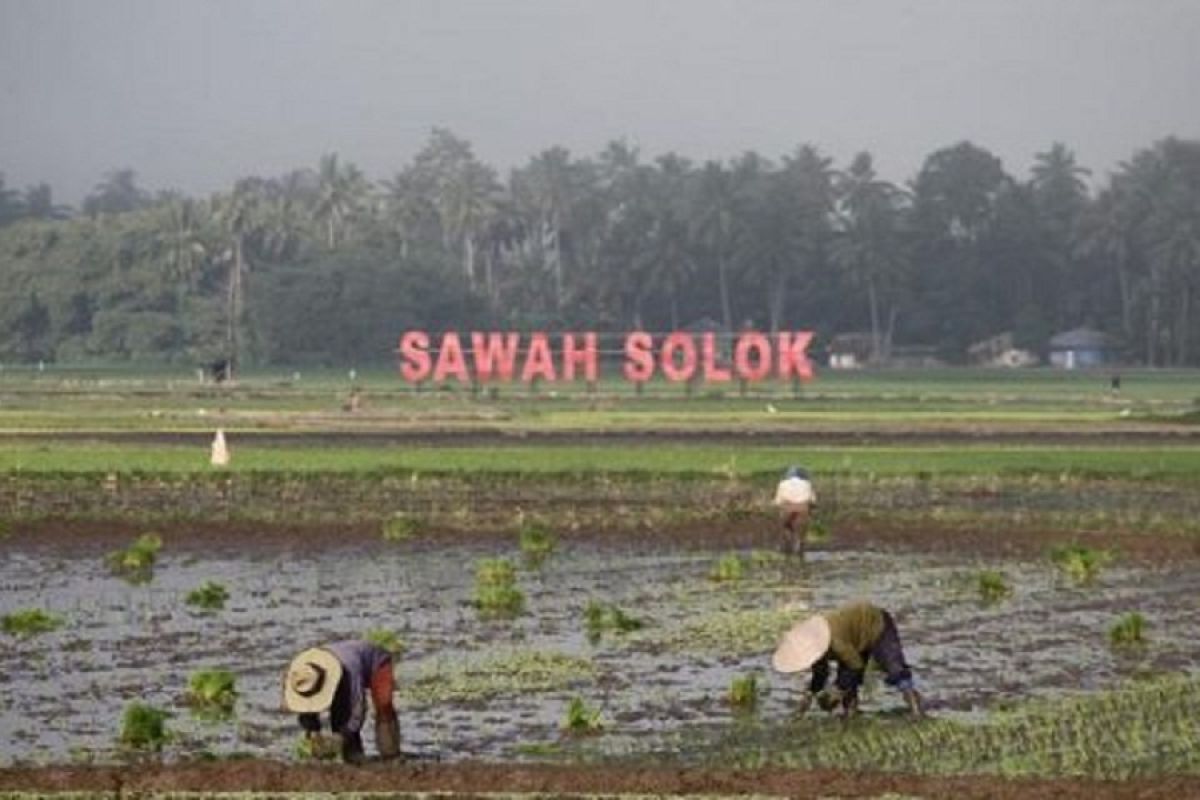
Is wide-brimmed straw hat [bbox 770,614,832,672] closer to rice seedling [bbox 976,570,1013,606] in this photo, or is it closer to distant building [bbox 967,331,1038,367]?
rice seedling [bbox 976,570,1013,606]

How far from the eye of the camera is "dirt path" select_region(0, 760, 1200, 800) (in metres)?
15.2

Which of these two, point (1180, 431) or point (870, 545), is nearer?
point (870, 545)

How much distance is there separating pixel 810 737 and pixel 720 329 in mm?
123641

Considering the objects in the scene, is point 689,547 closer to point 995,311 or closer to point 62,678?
point 62,678

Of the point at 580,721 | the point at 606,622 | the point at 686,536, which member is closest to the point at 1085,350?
the point at 686,536

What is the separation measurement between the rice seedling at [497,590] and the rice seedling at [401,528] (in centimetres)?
533

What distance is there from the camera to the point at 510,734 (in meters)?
18.1

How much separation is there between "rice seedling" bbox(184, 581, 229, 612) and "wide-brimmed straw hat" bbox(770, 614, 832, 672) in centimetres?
999

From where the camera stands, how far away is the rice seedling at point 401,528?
115 ft

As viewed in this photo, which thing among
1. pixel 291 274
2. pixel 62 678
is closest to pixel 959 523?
pixel 62 678

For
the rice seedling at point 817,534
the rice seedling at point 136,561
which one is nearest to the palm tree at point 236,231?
the rice seedling at point 817,534

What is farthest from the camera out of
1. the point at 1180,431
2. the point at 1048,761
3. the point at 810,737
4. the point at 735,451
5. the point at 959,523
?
the point at 1180,431

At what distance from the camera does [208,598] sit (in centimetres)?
2666

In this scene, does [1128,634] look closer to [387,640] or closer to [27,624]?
[387,640]
